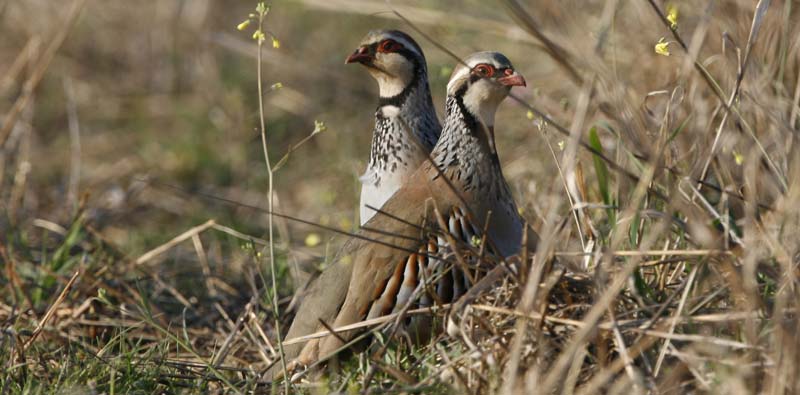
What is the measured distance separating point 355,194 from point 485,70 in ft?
7.00

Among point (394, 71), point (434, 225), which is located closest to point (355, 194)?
point (394, 71)

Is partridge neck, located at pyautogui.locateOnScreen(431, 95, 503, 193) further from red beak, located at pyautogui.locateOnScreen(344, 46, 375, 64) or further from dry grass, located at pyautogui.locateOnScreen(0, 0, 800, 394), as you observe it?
red beak, located at pyautogui.locateOnScreen(344, 46, 375, 64)

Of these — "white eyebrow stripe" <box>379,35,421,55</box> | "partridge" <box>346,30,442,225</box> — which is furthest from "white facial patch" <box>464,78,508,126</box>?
"white eyebrow stripe" <box>379,35,421,55</box>

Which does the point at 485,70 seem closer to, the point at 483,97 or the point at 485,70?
the point at 485,70

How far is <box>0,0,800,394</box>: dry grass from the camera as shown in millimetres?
2871

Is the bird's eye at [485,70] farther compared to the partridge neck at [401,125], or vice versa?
the partridge neck at [401,125]

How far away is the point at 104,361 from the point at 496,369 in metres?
1.26

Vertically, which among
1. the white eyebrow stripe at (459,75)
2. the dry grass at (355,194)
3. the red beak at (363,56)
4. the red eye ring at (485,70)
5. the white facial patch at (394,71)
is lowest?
the dry grass at (355,194)

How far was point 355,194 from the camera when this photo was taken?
589cm

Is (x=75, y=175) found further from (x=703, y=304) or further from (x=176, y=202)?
(x=703, y=304)

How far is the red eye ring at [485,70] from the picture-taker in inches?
152

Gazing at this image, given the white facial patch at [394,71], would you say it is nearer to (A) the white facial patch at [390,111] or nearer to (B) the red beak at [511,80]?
(A) the white facial patch at [390,111]

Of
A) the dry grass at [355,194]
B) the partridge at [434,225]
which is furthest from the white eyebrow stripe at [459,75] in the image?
the dry grass at [355,194]

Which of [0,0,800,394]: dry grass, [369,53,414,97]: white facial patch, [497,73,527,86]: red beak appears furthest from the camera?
[369,53,414,97]: white facial patch
